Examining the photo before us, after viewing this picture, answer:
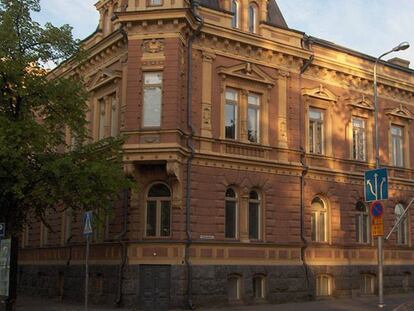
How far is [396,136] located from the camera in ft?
106

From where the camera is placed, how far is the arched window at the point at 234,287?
2376 cm

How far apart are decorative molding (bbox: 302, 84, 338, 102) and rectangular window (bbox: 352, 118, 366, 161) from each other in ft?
6.73

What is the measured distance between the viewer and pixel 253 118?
86.2 ft

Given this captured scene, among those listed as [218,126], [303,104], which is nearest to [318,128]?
[303,104]

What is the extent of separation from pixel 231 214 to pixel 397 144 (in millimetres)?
12439

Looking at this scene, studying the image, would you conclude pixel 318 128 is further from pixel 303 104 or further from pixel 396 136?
pixel 396 136

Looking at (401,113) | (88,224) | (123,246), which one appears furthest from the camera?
(401,113)

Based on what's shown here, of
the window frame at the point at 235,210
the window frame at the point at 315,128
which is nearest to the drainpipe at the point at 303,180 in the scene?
the window frame at the point at 315,128

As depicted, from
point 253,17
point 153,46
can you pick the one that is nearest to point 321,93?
point 253,17

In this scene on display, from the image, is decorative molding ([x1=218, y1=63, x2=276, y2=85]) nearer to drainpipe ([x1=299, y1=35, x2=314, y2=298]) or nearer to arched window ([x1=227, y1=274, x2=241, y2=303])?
drainpipe ([x1=299, y1=35, x2=314, y2=298])

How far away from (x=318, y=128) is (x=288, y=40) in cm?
450

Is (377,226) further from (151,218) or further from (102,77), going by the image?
(102,77)

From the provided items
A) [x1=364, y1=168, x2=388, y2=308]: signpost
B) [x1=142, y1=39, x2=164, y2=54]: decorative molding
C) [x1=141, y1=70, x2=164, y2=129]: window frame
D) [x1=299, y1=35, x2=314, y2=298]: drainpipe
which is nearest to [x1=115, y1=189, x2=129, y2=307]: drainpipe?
[x1=141, y1=70, x2=164, y2=129]: window frame

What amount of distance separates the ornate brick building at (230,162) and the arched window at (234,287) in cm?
5
